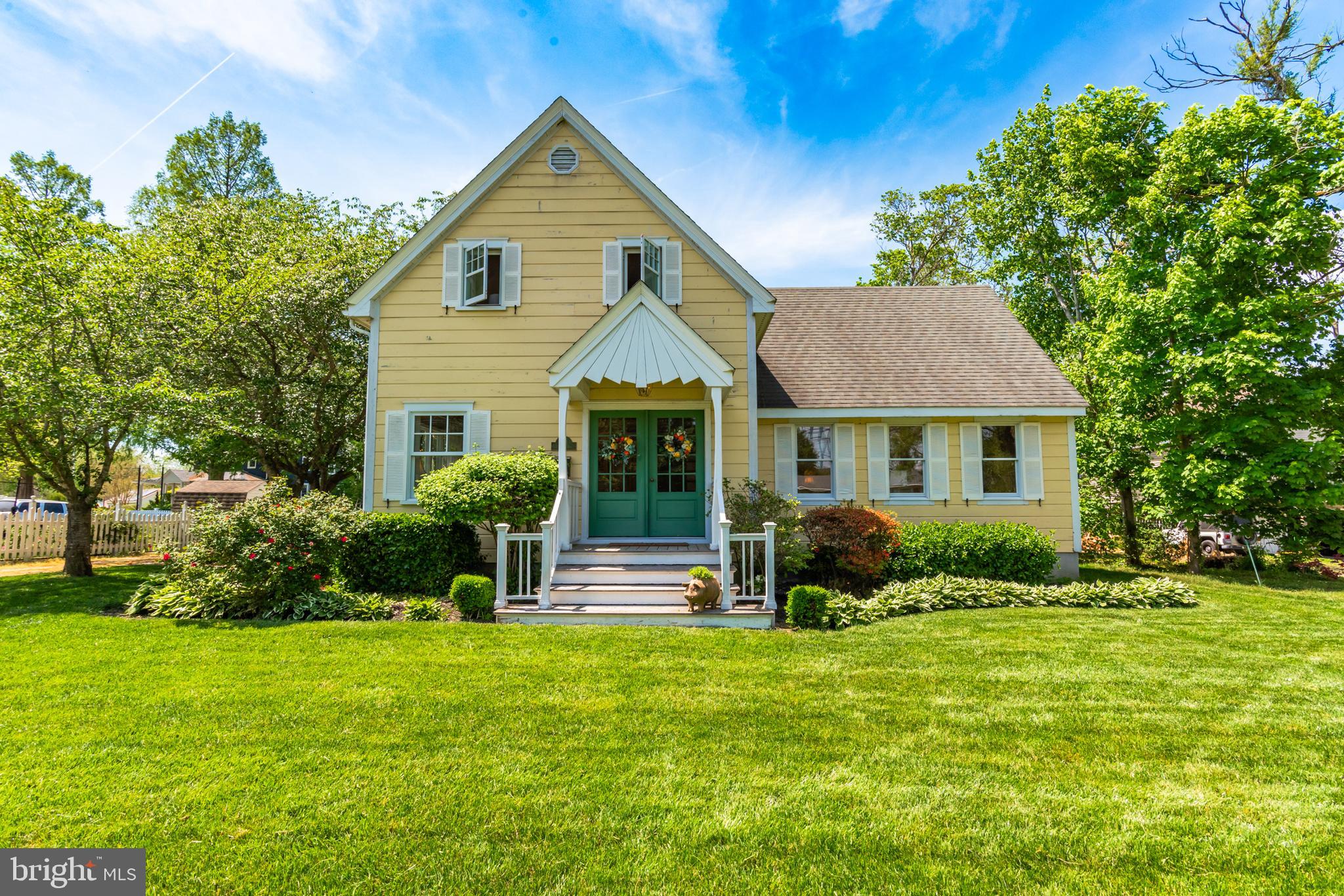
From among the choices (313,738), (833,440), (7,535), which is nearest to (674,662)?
(313,738)

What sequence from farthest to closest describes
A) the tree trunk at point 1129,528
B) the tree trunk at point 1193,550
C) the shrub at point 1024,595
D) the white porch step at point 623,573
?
the tree trunk at point 1129,528, the tree trunk at point 1193,550, the shrub at point 1024,595, the white porch step at point 623,573

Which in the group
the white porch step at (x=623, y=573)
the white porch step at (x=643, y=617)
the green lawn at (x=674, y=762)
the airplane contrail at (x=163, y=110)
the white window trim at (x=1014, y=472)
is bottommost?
the green lawn at (x=674, y=762)

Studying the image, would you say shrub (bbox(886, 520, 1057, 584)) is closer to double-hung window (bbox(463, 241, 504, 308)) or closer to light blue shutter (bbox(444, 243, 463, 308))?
double-hung window (bbox(463, 241, 504, 308))

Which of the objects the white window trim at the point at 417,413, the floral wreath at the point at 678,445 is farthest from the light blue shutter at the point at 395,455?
the floral wreath at the point at 678,445

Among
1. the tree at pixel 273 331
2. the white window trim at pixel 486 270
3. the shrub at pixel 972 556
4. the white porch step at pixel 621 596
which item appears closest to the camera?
the white porch step at pixel 621 596

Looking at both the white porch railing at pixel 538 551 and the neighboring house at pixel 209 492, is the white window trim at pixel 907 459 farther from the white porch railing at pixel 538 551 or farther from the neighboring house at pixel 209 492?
the neighboring house at pixel 209 492

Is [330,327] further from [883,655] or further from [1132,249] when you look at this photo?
[1132,249]

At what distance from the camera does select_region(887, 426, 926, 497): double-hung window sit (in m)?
12.0

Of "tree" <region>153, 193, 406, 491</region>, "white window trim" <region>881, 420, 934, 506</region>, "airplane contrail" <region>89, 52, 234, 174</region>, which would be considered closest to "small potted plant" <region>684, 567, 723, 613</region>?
"white window trim" <region>881, 420, 934, 506</region>

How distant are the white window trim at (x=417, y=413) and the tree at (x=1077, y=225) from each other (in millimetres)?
12761

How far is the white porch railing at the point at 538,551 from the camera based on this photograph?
8.05m

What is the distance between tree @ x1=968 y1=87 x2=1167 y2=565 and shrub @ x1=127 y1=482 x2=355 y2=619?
14.6 metres

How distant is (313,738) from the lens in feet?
13.7

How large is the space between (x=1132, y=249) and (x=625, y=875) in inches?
634
